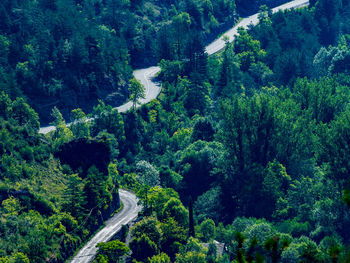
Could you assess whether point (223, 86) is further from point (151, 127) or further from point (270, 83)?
point (151, 127)

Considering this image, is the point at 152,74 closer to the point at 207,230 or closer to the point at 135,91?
the point at 135,91

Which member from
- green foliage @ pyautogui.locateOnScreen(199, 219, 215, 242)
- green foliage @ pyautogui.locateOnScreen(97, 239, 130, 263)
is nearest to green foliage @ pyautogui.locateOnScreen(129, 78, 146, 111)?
green foliage @ pyautogui.locateOnScreen(199, 219, 215, 242)

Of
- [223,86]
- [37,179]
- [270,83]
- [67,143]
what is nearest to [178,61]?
[223,86]

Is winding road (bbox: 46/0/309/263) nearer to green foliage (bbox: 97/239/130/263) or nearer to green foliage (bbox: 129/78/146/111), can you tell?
green foliage (bbox: 129/78/146/111)

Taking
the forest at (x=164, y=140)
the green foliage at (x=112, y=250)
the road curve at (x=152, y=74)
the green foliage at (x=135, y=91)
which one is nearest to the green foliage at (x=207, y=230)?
the forest at (x=164, y=140)

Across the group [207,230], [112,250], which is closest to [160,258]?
[112,250]
